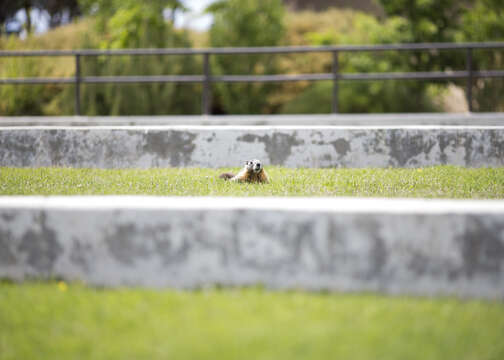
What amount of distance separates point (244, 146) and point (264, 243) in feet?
10.5

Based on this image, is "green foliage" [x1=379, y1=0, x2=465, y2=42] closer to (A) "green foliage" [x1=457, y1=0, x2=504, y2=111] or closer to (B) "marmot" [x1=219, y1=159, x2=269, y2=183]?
(A) "green foliage" [x1=457, y1=0, x2=504, y2=111]

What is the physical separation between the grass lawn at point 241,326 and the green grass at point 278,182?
162 cm

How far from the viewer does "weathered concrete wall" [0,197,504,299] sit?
2188 millimetres

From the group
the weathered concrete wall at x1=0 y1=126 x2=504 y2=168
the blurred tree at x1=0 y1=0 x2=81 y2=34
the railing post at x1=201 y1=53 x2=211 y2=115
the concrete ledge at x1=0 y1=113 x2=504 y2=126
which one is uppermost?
the blurred tree at x1=0 y1=0 x2=81 y2=34

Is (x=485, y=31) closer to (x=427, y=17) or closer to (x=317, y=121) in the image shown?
(x=427, y=17)

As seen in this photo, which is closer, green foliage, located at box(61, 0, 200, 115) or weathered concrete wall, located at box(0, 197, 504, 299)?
weathered concrete wall, located at box(0, 197, 504, 299)

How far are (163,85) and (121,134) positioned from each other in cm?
671

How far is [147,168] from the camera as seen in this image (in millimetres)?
5375

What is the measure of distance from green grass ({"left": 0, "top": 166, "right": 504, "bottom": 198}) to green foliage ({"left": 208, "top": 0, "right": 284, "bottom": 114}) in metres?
7.86

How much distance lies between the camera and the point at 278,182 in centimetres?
436

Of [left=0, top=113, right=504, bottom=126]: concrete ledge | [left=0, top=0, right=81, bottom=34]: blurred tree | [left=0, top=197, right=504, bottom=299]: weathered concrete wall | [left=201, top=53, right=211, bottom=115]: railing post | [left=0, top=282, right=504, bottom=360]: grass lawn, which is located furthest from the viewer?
[left=0, top=0, right=81, bottom=34]: blurred tree

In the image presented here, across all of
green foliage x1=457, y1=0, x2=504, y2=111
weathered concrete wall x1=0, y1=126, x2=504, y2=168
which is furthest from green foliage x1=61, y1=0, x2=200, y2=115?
weathered concrete wall x1=0, y1=126, x2=504, y2=168

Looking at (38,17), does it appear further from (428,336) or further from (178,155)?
(428,336)

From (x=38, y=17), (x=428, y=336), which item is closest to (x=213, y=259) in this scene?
(x=428, y=336)
